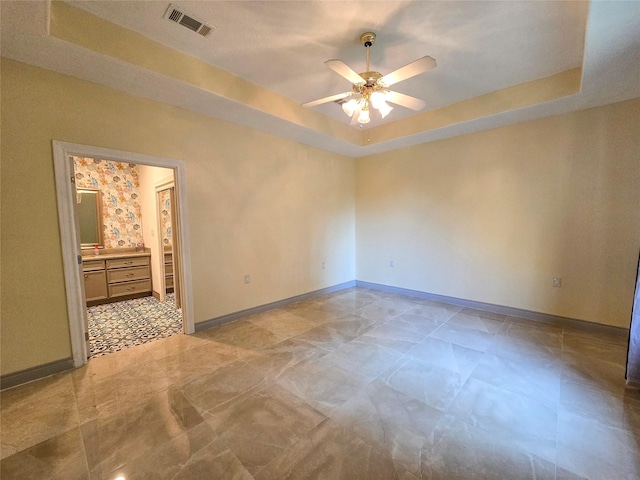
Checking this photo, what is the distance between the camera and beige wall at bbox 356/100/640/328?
297 cm

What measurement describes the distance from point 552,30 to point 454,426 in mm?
3212

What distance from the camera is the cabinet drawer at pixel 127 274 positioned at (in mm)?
4535

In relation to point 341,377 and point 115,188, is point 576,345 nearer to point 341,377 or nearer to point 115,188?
point 341,377

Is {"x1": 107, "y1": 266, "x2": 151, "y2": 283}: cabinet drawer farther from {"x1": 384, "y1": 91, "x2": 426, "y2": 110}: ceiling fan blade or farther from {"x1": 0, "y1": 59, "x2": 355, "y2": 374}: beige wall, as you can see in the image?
{"x1": 384, "y1": 91, "x2": 426, "y2": 110}: ceiling fan blade

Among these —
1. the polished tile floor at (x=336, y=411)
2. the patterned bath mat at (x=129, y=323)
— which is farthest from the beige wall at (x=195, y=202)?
the polished tile floor at (x=336, y=411)

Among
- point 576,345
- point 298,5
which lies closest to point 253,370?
point 298,5

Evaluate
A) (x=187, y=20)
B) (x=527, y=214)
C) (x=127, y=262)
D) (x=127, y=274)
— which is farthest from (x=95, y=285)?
(x=527, y=214)

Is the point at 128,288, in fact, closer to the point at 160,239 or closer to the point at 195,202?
the point at 160,239

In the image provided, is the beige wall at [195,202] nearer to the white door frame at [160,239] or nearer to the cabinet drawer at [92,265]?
the white door frame at [160,239]

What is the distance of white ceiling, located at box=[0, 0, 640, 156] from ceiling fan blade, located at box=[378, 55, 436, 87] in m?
0.45

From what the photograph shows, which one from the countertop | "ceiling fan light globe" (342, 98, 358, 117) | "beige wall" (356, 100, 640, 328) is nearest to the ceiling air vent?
"ceiling fan light globe" (342, 98, 358, 117)

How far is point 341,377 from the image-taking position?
226 cm

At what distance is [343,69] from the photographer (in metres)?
2.00

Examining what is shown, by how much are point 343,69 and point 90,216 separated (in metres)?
5.26
